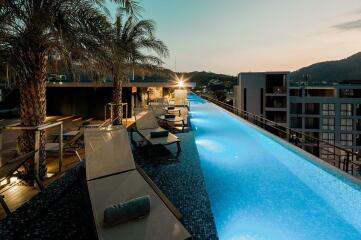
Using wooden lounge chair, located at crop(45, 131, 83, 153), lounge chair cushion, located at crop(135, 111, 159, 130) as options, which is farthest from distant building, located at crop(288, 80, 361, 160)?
wooden lounge chair, located at crop(45, 131, 83, 153)

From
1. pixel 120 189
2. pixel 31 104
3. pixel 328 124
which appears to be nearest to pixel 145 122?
pixel 31 104

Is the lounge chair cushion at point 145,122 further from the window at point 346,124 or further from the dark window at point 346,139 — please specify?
the dark window at point 346,139

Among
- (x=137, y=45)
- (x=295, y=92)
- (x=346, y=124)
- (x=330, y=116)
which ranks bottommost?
(x=346, y=124)

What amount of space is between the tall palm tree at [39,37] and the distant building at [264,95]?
40467 mm

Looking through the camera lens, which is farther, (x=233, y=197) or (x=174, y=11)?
(x=174, y=11)

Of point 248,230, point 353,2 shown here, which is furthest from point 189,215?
point 353,2

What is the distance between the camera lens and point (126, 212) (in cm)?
284

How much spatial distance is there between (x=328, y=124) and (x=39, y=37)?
50.5 metres

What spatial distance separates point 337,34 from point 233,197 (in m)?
32.1

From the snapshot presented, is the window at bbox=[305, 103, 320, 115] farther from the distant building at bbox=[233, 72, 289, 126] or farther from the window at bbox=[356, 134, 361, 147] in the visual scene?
the window at bbox=[356, 134, 361, 147]

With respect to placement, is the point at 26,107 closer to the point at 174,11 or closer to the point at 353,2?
the point at 174,11

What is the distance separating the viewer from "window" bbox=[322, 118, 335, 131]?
45.8 meters

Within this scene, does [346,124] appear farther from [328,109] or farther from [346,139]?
[328,109]

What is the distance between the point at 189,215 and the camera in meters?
3.45
